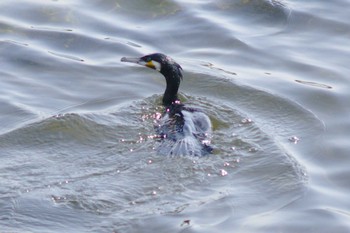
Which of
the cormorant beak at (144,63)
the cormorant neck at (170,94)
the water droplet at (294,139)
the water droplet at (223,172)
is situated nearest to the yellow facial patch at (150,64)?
the cormorant beak at (144,63)

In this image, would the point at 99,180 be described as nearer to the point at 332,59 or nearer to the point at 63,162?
the point at 63,162

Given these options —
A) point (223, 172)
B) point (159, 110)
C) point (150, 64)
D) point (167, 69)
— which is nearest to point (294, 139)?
point (223, 172)

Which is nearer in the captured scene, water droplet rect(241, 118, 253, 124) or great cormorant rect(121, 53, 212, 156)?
great cormorant rect(121, 53, 212, 156)

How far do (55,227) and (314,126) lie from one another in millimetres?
3531

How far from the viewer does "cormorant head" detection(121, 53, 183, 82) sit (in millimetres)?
11742

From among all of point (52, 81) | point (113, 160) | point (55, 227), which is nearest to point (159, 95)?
point (52, 81)

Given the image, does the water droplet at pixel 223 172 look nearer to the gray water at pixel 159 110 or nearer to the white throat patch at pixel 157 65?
the gray water at pixel 159 110

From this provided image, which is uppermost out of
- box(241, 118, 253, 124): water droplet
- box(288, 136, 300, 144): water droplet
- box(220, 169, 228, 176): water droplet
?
box(288, 136, 300, 144): water droplet

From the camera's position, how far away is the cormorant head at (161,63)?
462 inches

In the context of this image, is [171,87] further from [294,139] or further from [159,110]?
[294,139]

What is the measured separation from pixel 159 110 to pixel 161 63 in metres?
0.63

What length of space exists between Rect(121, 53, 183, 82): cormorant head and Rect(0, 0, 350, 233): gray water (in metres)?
0.31

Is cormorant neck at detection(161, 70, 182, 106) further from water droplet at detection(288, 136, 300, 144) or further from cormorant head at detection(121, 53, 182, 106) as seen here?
water droplet at detection(288, 136, 300, 144)

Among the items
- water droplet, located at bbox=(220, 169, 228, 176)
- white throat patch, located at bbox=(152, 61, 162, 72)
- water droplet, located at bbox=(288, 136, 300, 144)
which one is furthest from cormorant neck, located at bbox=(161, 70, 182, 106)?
water droplet, located at bbox=(220, 169, 228, 176)
